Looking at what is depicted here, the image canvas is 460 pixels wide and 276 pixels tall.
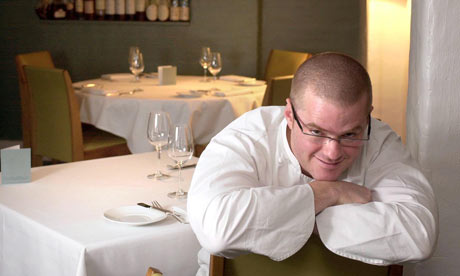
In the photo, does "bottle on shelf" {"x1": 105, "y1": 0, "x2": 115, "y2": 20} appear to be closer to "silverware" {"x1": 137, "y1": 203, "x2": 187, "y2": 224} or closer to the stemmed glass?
the stemmed glass

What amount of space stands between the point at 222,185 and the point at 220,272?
22 centimetres

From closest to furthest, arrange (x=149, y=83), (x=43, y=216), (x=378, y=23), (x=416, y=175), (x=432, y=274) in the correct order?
(x=416, y=175) < (x=43, y=216) < (x=432, y=274) < (x=378, y=23) < (x=149, y=83)

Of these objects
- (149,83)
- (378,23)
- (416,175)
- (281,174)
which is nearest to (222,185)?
(281,174)

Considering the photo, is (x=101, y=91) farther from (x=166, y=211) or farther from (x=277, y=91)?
(x=166, y=211)

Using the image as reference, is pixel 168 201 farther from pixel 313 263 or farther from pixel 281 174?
pixel 313 263

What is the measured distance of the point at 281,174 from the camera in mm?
1940

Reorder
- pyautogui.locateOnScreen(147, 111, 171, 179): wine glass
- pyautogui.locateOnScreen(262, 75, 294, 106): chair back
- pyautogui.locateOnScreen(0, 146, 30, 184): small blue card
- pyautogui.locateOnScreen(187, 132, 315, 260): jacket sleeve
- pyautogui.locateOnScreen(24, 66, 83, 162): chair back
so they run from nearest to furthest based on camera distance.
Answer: pyautogui.locateOnScreen(187, 132, 315, 260): jacket sleeve, pyautogui.locateOnScreen(0, 146, 30, 184): small blue card, pyautogui.locateOnScreen(147, 111, 171, 179): wine glass, pyautogui.locateOnScreen(262, 75, 294, 106): chair back, pyautogui.locateOnScreen(24, 66, 83, 162): chair back

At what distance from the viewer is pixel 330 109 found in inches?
68.1

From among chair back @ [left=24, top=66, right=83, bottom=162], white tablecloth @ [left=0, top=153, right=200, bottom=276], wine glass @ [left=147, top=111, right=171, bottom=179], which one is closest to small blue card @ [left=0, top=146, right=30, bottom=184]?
white tablecloth @ [left=0, top=153, right=200, bottom=276]

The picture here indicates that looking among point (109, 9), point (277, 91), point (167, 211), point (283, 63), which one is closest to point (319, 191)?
point (167, 211)

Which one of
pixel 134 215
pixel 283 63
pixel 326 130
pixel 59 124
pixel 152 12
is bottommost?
pixel 59 124

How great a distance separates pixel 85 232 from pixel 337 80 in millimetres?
891

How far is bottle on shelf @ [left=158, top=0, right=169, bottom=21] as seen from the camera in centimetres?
669

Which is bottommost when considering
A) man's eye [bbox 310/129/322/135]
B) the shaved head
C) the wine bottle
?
man's eye [bbox 310/129/322/135]
